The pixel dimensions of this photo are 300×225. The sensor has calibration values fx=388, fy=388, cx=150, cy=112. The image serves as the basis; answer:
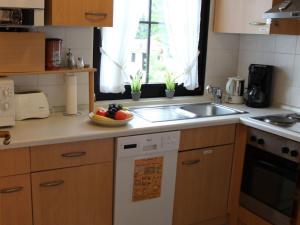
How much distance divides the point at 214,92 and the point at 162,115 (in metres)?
0.62

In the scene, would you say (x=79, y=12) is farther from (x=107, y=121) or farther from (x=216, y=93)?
(x=216, y=93)

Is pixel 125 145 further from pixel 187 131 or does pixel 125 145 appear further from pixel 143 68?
pixel 143 68

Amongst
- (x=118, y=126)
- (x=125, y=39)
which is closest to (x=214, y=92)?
(x=125, y=39)

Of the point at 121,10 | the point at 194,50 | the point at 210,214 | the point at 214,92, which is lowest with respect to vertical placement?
the point at 210,214

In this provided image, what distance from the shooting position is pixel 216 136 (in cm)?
257

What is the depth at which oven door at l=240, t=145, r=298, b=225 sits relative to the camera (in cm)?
234

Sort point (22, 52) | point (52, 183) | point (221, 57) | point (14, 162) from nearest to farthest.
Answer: point (14, 162), point (52, 183), point (22, 52), point (221, 57)

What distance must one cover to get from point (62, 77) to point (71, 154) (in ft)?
2.18

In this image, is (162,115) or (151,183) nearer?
(151,183)

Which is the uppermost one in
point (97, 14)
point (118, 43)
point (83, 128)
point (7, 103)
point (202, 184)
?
point (97, 14)

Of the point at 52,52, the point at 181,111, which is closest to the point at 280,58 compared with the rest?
the point at 181,111

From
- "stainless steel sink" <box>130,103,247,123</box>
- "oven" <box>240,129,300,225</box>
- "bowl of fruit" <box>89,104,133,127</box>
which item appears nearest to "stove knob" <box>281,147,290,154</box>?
"oven" <box>240,129,300,225</box>

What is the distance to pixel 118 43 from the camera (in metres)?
2.67

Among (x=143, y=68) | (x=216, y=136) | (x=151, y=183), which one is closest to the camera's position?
(x=151, y=183)
